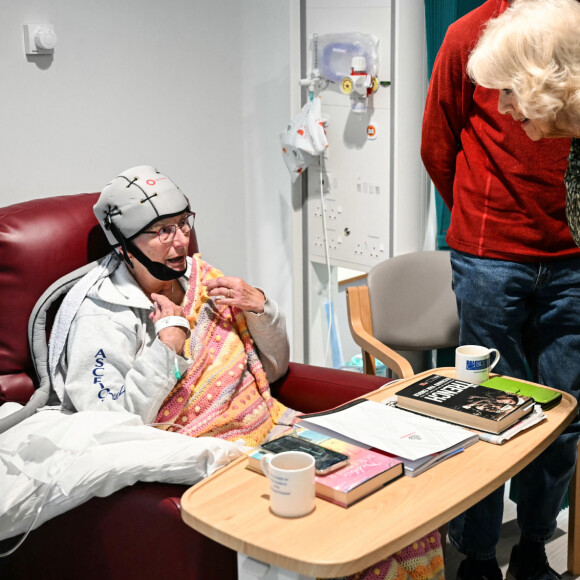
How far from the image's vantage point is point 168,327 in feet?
6.72

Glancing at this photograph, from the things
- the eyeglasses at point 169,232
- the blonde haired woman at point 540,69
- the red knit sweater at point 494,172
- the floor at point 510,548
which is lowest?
the floor at point 510,548

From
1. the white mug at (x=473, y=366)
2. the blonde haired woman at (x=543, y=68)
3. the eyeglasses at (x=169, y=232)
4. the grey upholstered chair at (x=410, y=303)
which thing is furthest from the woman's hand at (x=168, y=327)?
the blonde haired woman at (x=543, y=68)

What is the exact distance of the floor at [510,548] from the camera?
2.41 m

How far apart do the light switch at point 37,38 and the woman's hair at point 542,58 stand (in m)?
1.53

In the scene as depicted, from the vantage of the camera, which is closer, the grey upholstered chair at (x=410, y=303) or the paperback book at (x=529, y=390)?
the paperback book at (x=529, y=390)

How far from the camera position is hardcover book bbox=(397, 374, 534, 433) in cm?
167

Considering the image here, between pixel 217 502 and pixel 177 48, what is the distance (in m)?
2.12

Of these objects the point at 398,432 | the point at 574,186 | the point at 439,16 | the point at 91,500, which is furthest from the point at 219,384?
the point at 439,16

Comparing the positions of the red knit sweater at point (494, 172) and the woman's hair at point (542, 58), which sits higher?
the woman's hair at point (542, 58)

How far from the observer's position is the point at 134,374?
198cm

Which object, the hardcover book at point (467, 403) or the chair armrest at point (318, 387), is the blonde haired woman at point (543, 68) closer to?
the hardcover book at point (467, 403)

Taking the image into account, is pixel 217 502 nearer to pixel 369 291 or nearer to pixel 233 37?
pixel 369 291

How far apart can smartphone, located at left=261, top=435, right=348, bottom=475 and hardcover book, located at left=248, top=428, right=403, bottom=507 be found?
11mm

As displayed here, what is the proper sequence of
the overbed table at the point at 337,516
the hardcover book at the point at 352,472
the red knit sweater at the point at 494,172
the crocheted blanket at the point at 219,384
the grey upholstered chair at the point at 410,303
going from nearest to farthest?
the overbed table at the point at 337,516 → the hardcover book at the point at 352,472 → the red knit sweater at the point at 494,172 → the crocheted blanket at the point at 219,384 → the grey upholstered chair at the point at 410,303
